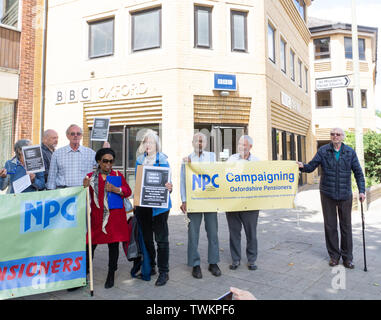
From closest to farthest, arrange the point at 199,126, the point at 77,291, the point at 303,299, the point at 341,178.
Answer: the point at 303,299 < the point at 77,291 < the point at 341,178 < the point at 199,126

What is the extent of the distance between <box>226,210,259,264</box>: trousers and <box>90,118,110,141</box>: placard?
2.74m

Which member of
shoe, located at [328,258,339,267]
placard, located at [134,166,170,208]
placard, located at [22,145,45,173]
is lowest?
shoe, located at [328,258,339,267]

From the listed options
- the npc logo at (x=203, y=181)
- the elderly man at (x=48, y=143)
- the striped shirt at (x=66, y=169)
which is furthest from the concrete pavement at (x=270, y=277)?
the elderly man at (x=48, y=143)

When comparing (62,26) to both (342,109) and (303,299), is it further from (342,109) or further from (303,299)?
(342,109)

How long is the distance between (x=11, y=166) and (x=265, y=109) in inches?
331

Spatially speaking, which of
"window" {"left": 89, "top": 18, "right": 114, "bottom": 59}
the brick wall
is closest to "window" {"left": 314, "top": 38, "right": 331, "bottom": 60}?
"window" {"left": 89, "top": 18, "right": 114, "bottom": 59}

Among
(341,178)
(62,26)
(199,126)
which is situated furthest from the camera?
(62,26)

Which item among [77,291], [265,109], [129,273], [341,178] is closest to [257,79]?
[265,109]

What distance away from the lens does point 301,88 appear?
16.6 meters

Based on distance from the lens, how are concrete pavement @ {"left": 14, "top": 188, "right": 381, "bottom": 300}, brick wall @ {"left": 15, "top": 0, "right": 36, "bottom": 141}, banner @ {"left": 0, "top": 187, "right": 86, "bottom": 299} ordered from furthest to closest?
brick wall @ {"left": 15, "top": 0, "right": 36, "bottom": 141} → concrete pavement @ {"left": 14, "top": 188, "right": 381, "bottom": 300} → banner @ {"left": 0, "top": 187, "right": 86, "bottom": 299}

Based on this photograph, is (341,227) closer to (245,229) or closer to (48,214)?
(245,229)

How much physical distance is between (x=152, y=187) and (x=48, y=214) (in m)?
1.32

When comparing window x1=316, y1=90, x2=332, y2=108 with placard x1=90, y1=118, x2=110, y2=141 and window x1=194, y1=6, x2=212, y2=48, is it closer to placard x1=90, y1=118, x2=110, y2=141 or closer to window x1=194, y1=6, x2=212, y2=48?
window x1=194, y1=6, x2=212, y2=48

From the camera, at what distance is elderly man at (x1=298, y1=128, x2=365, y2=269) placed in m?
4.69
